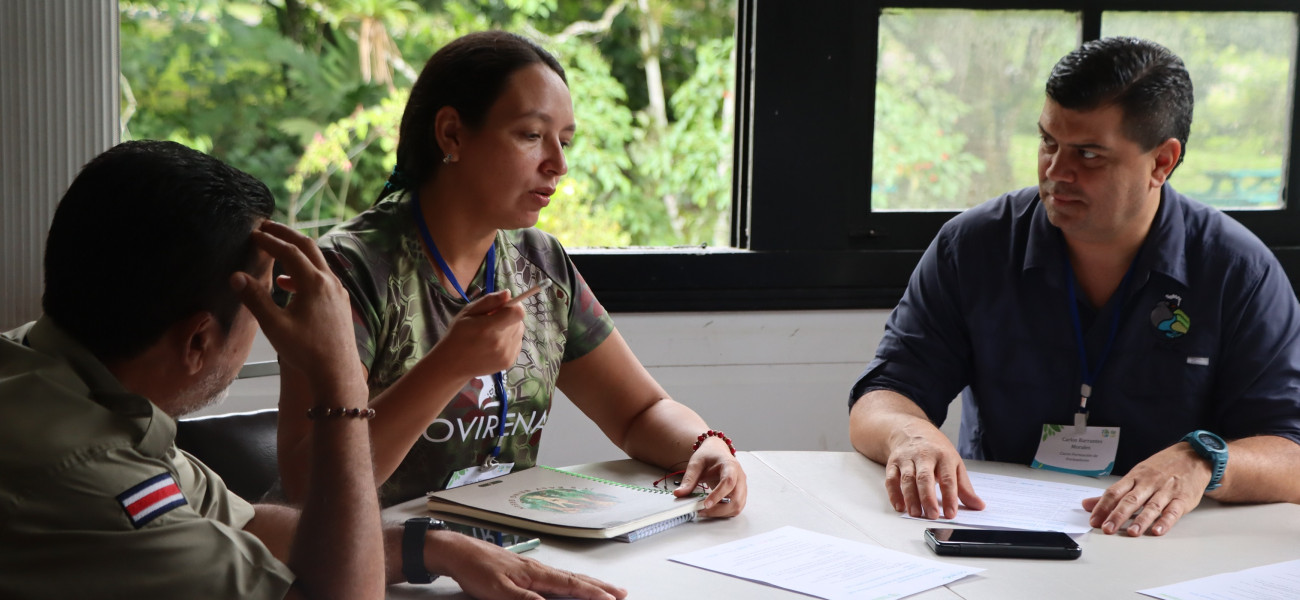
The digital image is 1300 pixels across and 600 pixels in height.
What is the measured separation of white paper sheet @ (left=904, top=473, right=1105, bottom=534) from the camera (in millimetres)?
1546

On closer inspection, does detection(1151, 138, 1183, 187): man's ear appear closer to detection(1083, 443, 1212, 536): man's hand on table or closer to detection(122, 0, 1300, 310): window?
detection(1083, 443, 1212, 536): man's hand on table

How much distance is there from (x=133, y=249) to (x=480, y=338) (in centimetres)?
54

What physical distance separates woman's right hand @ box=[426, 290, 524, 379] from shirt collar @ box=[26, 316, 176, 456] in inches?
19.6

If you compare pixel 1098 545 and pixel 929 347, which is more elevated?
pixel 929 347

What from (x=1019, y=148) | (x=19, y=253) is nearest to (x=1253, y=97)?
(x=1019, y=148)

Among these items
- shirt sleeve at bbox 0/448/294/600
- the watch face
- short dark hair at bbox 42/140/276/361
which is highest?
short dark hair at bbox 42/140/276/361

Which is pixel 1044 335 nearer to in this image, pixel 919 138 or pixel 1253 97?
pixel 919 138

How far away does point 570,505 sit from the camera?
1.49m

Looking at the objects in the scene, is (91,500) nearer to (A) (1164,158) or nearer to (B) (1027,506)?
(B) (1027,506)

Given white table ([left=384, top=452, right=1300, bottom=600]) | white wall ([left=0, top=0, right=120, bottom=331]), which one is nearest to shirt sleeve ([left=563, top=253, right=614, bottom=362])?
white table ([left=384, top=452, right=1300, bottom=600])

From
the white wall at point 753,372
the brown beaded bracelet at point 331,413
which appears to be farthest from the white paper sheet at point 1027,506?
the white wall at point 753,372

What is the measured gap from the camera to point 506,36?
71.1 inches

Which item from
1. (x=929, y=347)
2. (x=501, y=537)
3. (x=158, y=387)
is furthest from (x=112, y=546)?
(x=929, y=347)

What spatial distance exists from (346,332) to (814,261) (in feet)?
6.65
